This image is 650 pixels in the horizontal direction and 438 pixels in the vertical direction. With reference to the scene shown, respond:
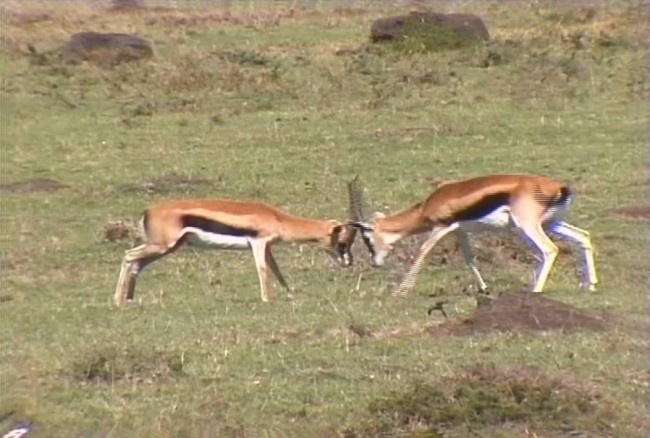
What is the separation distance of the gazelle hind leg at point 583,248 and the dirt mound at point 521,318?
1632 mm

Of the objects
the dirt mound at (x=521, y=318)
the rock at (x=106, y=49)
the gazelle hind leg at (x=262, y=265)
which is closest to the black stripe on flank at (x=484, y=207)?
the gazelle hind leg at (x=262, y=265)

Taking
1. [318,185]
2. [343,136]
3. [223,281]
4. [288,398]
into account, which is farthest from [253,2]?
[288,398]

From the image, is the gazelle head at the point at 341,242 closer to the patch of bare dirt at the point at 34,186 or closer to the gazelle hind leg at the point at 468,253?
the gazelle hind leg at the point at 468,253

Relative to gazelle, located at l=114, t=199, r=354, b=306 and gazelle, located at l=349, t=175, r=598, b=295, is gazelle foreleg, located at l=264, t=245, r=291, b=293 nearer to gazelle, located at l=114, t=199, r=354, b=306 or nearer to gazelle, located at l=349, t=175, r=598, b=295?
gazelle, located at l=114, t=199, r=354, b=306

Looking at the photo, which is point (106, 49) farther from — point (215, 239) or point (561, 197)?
point (561, 197)

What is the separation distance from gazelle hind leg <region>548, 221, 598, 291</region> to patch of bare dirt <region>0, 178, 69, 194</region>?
239 inches

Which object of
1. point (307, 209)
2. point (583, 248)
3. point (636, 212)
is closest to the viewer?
point (583, 248)

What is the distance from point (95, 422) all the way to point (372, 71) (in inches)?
598

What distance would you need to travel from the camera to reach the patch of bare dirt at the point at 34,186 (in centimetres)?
1564

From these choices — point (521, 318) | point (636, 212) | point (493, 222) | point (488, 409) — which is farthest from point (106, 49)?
point (488, 409)

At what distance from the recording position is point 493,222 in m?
10.8

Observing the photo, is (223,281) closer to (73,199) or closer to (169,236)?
(169,236)

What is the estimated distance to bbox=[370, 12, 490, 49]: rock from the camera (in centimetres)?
2332

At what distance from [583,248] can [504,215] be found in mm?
555
